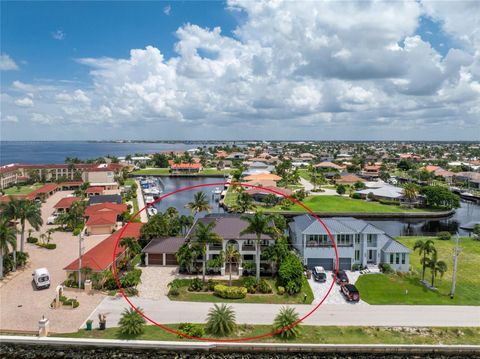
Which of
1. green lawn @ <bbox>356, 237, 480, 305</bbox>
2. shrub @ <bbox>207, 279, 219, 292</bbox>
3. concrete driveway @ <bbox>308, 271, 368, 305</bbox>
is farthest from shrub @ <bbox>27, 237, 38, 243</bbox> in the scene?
green lawn @ <bbox>356, 237, 480, 305</bbox>

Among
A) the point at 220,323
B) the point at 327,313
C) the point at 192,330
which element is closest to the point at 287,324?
the point at 327,313

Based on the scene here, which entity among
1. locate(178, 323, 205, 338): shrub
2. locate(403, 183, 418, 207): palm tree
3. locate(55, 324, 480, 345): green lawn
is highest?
locate(403, 183, 418, 207): palm tree

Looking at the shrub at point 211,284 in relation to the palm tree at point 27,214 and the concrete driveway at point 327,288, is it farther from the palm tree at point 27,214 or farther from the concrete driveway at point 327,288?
the palm tree at point 27,214

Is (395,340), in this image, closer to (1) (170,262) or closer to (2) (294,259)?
(2) (294,259)

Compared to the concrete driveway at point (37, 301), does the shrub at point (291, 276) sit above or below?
above

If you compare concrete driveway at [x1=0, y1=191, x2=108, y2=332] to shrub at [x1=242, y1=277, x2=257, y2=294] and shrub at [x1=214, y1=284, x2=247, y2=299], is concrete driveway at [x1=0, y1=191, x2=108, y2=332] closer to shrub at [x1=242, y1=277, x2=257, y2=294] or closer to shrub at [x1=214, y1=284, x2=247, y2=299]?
shrub at [x1=214, y1=284, x2=247, y2=299]

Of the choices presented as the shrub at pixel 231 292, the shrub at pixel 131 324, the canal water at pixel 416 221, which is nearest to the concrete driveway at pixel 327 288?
the shrub at pixel 231 292
